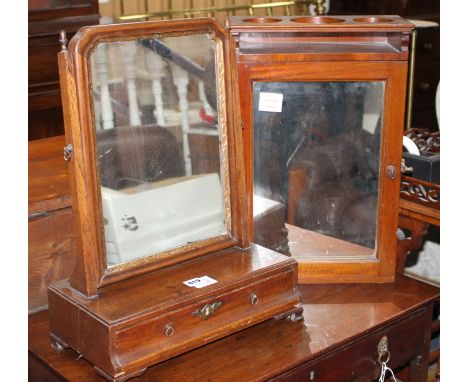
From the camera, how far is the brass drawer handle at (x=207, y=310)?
4.44 ft

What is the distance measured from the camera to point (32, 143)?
1966 millimetres

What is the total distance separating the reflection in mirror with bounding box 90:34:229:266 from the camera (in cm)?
130

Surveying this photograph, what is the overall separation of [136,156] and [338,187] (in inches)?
20.5

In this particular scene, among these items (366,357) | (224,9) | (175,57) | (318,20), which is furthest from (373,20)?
(224,9)

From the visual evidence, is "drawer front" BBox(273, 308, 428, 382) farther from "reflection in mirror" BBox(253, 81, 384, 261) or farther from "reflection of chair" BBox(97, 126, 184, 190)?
"reflection of chair" BBox(97, 126, 184, 190)

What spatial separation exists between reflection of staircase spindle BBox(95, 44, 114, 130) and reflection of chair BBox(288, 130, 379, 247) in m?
0.49

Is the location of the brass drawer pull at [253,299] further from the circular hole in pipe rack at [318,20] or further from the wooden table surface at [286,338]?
the circular hole in pipe rack at [318,20]

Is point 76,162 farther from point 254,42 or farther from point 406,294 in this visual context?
point 406,294

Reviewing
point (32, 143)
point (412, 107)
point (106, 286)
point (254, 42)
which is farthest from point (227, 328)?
point (412, 107)

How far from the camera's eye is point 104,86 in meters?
1.28

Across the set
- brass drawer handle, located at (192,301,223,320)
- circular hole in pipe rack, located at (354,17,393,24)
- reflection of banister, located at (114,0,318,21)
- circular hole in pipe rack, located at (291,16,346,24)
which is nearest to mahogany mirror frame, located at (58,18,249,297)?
brass drawer handle, located at (192,301,223,320)

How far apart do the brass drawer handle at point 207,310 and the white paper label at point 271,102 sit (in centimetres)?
44

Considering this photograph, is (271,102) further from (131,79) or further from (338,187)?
(131,79)

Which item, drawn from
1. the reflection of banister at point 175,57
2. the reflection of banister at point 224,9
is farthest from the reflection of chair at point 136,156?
the reflection of banister at point 224,9
